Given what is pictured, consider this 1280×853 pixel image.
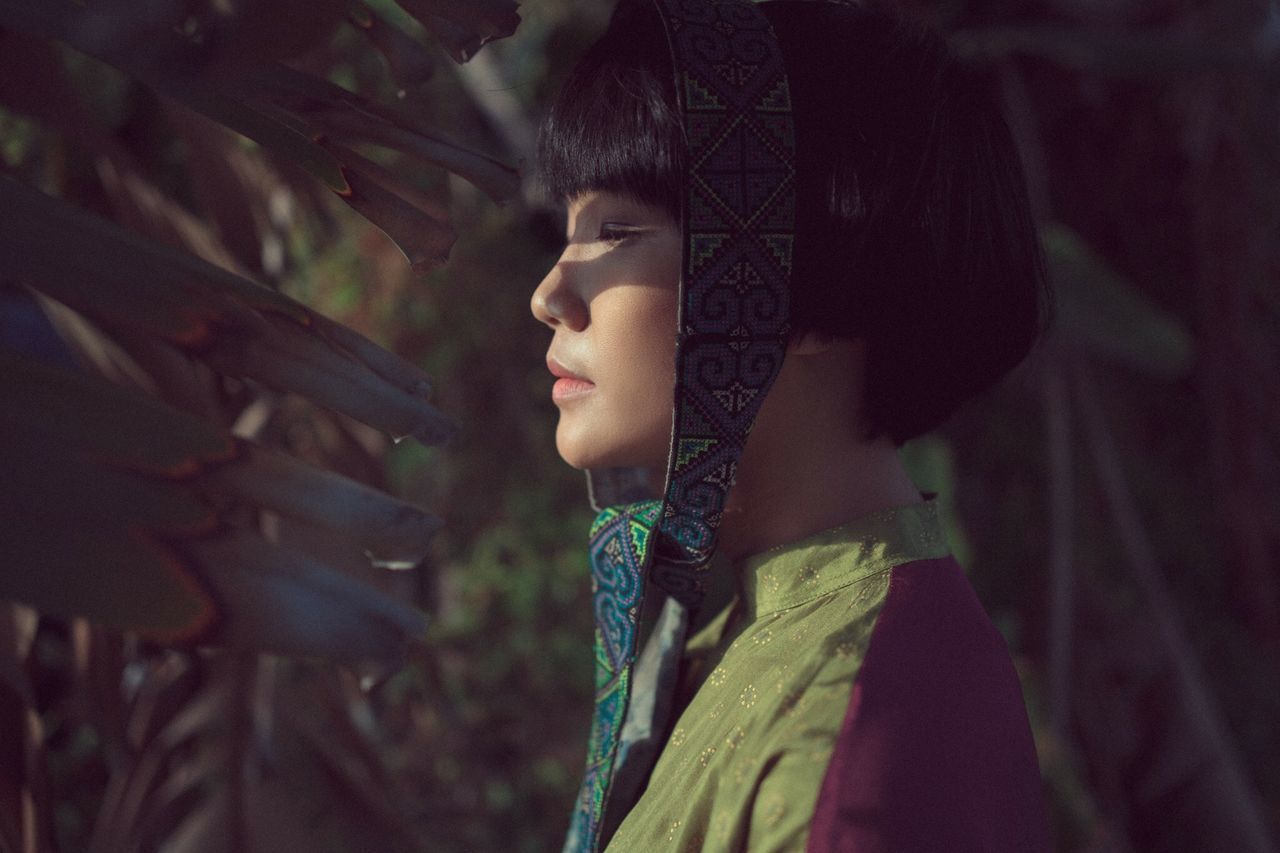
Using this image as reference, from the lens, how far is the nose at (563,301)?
0.69 m

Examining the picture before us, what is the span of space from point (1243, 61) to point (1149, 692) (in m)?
1.20

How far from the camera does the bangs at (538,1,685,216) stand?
672 mm

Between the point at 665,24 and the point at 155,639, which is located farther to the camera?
the point at 665,24

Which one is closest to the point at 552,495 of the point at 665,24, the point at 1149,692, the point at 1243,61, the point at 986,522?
the point at 986,522

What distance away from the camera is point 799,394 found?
0.71m

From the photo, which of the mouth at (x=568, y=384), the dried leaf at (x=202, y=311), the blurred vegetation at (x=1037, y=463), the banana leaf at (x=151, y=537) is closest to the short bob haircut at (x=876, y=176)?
the mouth at (x=568, y=384)

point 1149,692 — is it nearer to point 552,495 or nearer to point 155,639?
point 552,495

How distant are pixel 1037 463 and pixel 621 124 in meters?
1.90

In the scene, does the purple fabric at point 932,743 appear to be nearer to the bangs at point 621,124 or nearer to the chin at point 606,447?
the chin at point 606,447

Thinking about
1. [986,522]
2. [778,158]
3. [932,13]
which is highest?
[932,13]

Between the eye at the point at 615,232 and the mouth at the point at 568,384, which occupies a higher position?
the eye at the point at 615,232

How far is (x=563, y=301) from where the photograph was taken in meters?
0.69

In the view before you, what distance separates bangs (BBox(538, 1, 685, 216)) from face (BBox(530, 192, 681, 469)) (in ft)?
0.05

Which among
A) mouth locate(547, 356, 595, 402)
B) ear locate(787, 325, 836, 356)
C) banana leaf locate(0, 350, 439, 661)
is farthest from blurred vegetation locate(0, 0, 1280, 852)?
banana leaf locate(0, 350, 439, 661)
